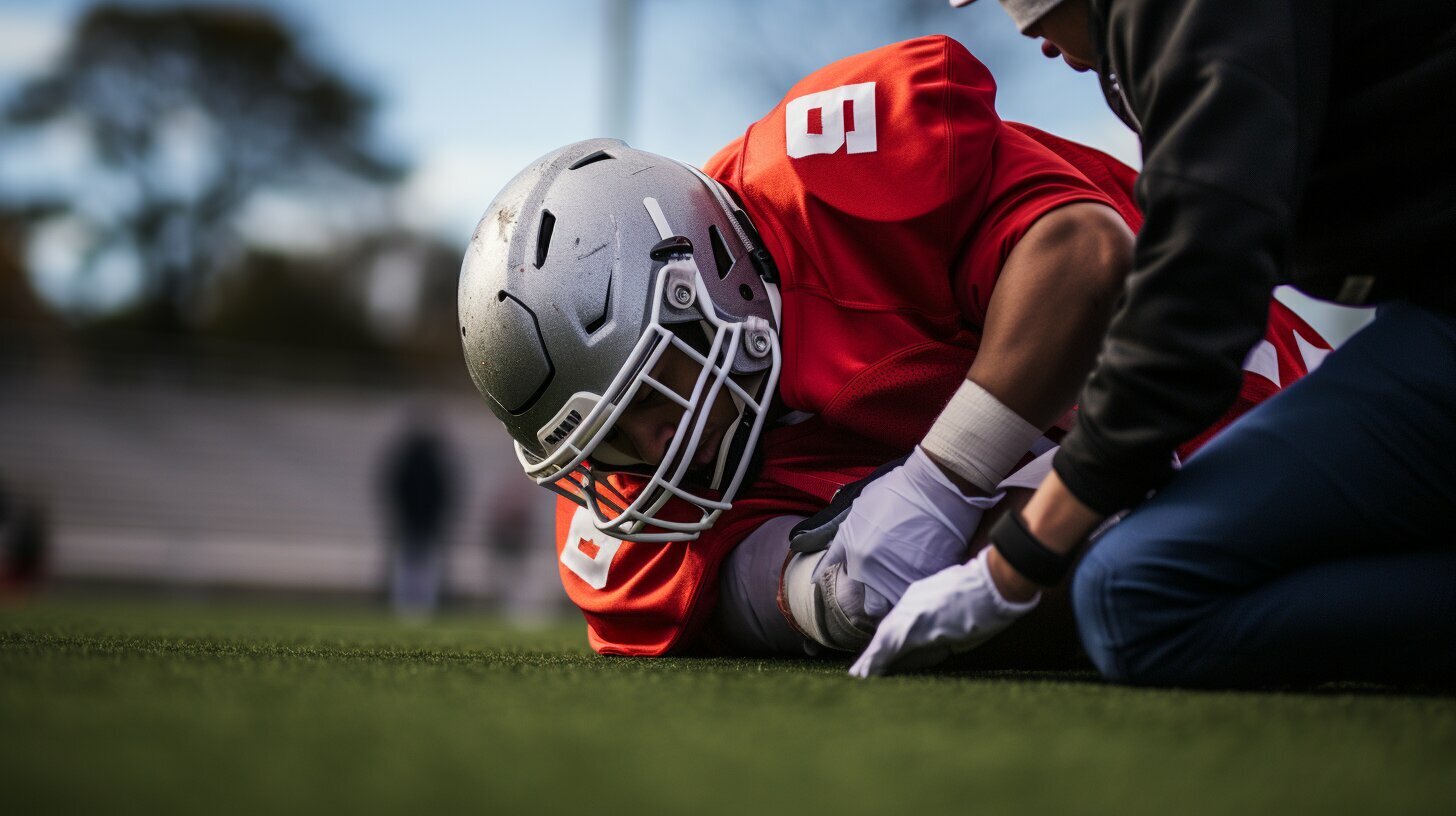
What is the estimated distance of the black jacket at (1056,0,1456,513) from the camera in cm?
126

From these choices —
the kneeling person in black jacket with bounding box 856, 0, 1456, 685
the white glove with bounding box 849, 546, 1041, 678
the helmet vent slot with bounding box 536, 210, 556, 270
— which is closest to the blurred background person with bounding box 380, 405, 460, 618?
the helmet vent slot with bounding box 536, 210, 556, 270

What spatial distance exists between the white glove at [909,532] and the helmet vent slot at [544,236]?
2.00ft

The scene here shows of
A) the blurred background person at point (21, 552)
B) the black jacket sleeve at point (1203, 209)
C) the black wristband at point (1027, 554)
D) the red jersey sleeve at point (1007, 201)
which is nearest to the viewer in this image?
the black jacket sleeve at point (1203, 209)

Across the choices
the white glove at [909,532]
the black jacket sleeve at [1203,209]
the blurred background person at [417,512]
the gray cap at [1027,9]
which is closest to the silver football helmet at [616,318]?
the white glove at [909,532]

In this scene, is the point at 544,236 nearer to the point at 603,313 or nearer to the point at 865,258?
the point at 603,313

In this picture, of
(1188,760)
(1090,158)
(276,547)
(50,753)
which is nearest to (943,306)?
(1090,158)

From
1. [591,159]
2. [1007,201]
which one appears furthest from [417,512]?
[1007,201]

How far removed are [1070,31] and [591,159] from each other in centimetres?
78

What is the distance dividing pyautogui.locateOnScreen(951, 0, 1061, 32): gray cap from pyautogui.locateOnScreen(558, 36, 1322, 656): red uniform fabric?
236 mm

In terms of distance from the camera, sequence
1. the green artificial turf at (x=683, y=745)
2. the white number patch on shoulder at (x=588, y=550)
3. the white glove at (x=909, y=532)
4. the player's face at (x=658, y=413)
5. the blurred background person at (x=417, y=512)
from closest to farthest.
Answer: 1. the green artificial turf at (x=683, y=745)
2. the white glove at (x=909, y=532)
3. the player's face at (x=658, y=413)
4. the white number patch on shoulder at (x=588, y=550)
5. the blurred background person at (x=417, y=512)

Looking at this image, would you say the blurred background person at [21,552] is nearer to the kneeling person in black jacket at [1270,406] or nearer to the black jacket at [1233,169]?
the kneeling person in black jacket at [1270,406]

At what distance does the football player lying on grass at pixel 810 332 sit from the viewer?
1.67 m

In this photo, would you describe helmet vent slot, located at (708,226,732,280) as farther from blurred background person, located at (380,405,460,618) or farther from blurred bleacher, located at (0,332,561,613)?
blurred bleacher, located at (0,332,561,613)

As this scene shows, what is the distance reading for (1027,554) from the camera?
138 centimetres
